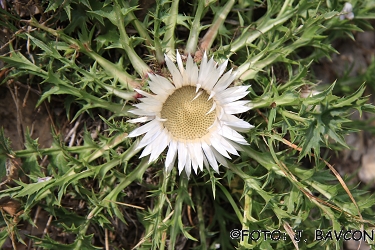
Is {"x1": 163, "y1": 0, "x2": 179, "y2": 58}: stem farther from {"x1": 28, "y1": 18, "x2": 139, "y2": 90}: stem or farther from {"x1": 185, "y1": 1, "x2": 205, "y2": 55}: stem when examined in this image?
{"x1": 28, "y1": 18, "x2": 139, "y2": 90}: stem

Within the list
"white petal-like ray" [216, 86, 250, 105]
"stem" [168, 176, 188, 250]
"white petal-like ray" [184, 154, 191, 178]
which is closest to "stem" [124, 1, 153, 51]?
"white petal-like ray" [216, 86, 250, 105]

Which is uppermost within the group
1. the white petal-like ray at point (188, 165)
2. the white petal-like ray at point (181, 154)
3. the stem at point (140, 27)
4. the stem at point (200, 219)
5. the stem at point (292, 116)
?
the stem at point (140, 27)

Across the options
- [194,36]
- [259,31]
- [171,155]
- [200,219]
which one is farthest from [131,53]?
[200,219]

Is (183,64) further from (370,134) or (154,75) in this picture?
(370,134)

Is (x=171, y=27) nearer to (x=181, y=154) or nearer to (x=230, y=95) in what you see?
(x=230, y=95)

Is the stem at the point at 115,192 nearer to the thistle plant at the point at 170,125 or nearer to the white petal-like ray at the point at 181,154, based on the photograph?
the thistle plant at the point at 170,125

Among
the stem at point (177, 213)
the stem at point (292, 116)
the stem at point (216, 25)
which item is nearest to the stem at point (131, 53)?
the stem at point (216, 25)

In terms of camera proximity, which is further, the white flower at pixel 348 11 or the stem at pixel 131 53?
the white flower at pixel 348 11

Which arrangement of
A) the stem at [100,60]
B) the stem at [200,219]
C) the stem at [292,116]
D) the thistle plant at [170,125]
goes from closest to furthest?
the stem at [292,116], the thistle plant at [170,125], the stem at [100,60], the stem at [200,219]

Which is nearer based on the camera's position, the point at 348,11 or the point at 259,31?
the point at 259,31

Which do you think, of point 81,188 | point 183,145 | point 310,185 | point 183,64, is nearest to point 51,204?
point 81,188
